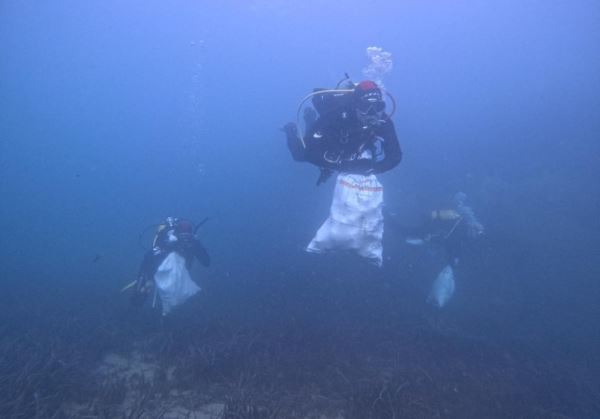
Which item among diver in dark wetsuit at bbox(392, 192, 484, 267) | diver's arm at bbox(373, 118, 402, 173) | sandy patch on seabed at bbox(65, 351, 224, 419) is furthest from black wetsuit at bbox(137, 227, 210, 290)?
diver in dark wetsuit at bbox(392, 192, 484, 267)

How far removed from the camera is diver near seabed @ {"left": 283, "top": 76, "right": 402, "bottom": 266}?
463cm

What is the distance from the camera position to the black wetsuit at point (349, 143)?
4.75 meters

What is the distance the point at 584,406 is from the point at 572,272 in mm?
7303

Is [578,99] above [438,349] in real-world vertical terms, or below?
above

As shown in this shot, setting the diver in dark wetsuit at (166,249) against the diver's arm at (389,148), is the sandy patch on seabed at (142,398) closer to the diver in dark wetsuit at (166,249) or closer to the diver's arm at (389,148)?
the diver in dark wetsuit at (166,249)

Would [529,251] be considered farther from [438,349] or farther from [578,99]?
[578,99]

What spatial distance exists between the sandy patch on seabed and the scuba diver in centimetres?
125

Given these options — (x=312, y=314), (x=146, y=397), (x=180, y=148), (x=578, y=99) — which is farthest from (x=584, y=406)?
(x=180, y=148)

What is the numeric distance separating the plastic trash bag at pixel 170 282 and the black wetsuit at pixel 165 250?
130 millimetres

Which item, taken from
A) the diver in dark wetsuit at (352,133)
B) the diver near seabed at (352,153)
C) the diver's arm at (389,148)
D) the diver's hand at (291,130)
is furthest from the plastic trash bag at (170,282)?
the diver's arm at (389,148)

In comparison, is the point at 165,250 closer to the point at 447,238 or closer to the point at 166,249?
the point at 166,249

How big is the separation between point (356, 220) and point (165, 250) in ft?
12.1

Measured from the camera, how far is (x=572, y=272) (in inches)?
529

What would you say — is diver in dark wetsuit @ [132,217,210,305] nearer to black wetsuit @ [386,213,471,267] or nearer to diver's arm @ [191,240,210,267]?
diver's arm @ [191,240,210,267]
